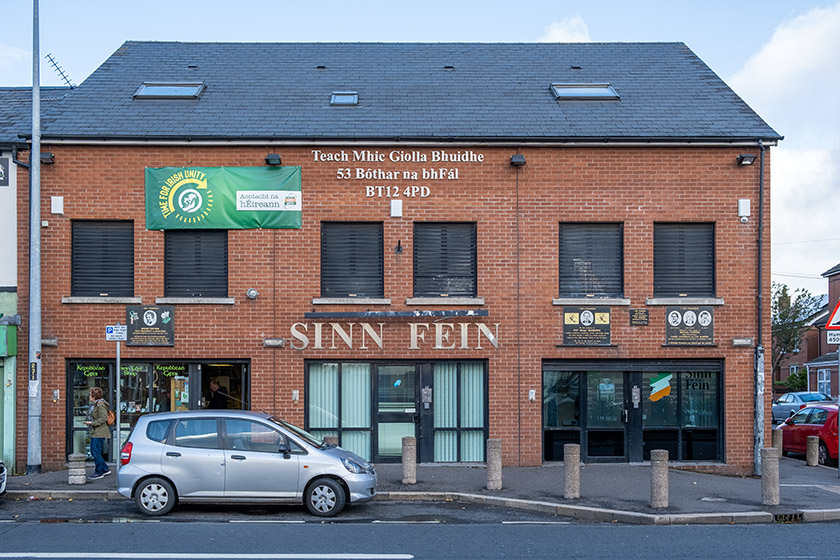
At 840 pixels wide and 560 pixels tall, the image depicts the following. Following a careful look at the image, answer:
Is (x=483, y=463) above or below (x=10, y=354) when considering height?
below

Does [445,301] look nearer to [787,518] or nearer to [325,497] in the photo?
[325,497]

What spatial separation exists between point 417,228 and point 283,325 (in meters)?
3.26

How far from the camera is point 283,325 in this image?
1648cm

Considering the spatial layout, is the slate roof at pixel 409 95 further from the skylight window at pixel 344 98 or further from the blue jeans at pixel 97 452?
the blue jeans at pixel 97 452

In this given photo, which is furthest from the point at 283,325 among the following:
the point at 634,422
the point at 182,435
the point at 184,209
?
the point at 634,422

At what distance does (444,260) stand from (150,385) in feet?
20.7

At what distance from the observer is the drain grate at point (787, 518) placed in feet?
39.4

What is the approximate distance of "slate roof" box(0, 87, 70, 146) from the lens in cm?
1639

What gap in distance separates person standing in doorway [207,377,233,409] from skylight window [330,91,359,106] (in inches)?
251

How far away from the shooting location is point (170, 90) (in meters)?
18.5

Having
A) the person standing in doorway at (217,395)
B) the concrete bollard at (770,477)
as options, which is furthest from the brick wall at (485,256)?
the concrete bollard at (770,477)

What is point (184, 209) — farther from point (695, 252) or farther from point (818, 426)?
point (818, 426)

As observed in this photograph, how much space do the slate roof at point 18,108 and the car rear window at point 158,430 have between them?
7102 mm

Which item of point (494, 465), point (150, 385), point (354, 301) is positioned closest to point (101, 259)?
point (150, 385)
